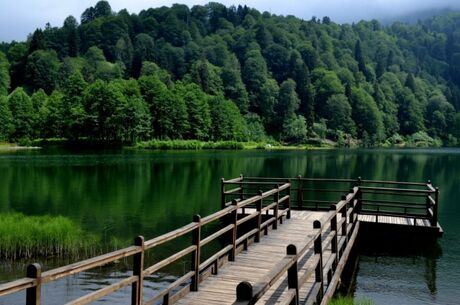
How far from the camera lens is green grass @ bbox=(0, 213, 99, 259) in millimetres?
18141

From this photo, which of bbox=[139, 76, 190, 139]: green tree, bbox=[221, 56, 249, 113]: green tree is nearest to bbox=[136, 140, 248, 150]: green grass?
bbox=[139, 76, 190, 139]: green tree

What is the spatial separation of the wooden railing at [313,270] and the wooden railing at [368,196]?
3954 millimetres

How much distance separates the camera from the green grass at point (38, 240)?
18.1 m

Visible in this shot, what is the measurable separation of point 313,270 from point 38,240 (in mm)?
12362

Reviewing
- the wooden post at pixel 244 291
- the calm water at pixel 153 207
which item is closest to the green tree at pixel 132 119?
the calm water at pixel 153 207

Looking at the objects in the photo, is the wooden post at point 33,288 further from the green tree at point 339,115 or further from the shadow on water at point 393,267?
the green tree at point 339,115

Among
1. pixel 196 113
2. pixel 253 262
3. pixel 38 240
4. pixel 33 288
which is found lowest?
pixel 38 240

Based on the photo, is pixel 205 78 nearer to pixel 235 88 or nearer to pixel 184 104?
pixel 235 88

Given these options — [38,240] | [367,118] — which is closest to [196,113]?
[367,118]

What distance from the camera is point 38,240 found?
61.5ft

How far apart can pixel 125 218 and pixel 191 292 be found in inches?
691

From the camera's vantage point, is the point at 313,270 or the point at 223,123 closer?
the point at 313,270

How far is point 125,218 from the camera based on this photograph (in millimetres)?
27906

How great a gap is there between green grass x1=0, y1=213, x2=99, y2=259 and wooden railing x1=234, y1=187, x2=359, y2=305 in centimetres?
997
